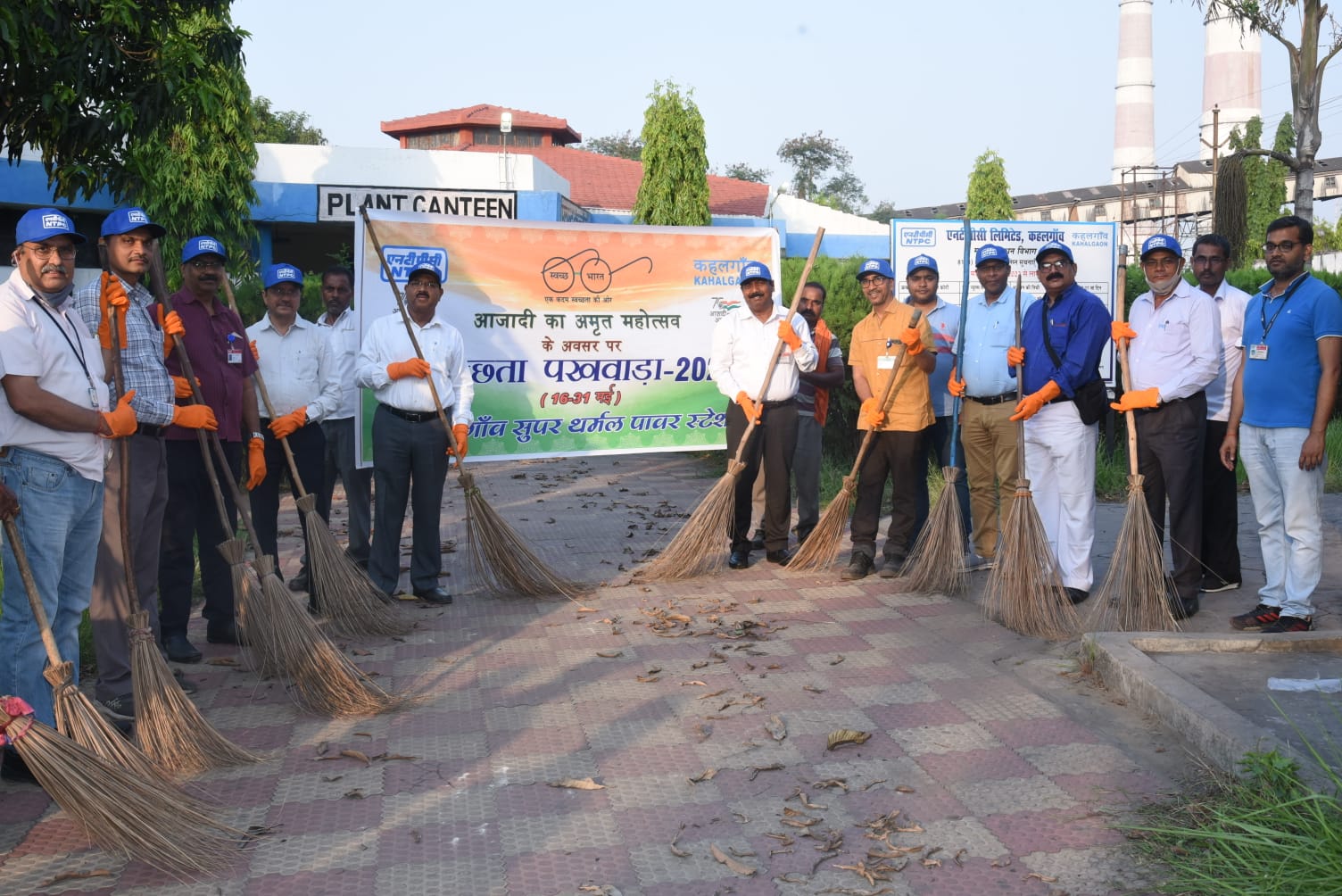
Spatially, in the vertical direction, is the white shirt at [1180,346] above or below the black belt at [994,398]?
above

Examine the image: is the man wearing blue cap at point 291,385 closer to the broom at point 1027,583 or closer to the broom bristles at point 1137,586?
the broom at point 1027,583

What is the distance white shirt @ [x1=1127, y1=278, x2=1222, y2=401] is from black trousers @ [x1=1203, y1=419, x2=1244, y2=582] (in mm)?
782

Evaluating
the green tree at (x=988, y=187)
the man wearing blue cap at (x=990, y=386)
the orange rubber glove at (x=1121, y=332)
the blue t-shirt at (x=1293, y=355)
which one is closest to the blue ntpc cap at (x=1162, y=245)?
the orange rubber glove at (x=1121, y=332)

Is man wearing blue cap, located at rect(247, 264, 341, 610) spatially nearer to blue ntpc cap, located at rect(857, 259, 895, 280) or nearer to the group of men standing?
the group of men standing

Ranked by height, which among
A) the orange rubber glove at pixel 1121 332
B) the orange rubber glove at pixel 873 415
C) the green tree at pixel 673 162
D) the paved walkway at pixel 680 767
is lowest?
the paved walkway at pixel 680 767

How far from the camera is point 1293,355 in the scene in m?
5.53

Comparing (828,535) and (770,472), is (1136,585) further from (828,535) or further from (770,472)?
(770,472)

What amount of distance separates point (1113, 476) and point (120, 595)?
8.11 m

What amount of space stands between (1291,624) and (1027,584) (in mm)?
1197

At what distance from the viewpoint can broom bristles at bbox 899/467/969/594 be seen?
684cm

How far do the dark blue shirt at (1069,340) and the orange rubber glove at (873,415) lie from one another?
93 centimetres

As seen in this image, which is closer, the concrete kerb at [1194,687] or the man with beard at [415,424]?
the concrete kerb at [1194,687]

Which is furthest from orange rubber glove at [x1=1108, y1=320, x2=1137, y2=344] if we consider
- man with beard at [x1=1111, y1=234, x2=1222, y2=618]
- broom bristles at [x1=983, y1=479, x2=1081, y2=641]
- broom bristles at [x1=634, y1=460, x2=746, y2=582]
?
broom bristles at [x1=634, y1=460, x2=746, y2=582]

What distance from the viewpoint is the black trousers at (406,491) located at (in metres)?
6.73
